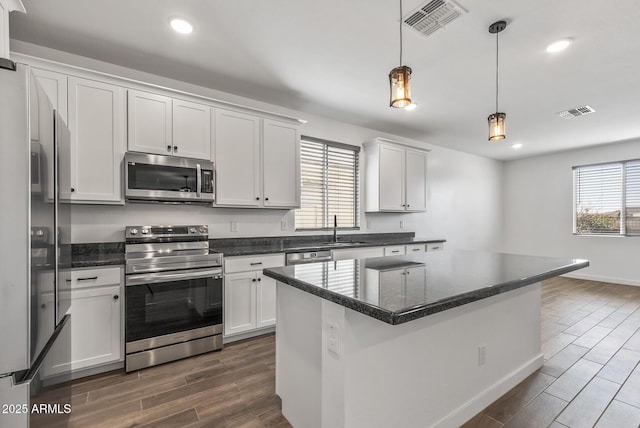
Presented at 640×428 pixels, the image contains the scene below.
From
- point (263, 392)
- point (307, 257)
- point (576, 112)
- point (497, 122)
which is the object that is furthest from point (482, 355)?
point (576, 112)

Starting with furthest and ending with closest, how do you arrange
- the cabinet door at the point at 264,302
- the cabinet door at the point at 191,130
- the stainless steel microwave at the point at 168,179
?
1. the cabinet door at the point at 264,302
2. the cabinet door at the point at 191,130
3. the stainless steel microwave at the point at 168,179

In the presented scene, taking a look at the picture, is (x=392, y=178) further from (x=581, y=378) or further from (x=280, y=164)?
(x=581, y=378)

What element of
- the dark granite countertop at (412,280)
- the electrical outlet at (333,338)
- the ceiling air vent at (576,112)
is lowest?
the electrical outlet at (333,338)

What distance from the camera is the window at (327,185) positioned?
4.12m

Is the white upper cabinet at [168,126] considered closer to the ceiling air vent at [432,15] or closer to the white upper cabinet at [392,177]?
the ceiling air vent at [432,15]

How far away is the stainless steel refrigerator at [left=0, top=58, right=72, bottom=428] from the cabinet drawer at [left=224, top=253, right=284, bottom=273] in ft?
5.23

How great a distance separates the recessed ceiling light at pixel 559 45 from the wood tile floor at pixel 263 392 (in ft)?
8.66

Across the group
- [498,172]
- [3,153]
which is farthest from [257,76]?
[498,172]

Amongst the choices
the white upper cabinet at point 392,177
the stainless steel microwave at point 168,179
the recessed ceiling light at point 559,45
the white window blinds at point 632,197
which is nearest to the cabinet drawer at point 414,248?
the white upper cabinet at point 392,177

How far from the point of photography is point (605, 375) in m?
2.29

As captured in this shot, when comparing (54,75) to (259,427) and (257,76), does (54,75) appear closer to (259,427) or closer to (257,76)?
(257,76)

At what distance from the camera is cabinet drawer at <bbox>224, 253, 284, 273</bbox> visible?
9.34ft

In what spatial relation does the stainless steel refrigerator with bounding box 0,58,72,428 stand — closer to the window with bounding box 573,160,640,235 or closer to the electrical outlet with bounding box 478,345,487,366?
the electrical outlet with bounding box 478,345,487,366

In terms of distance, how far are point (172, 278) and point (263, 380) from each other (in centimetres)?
112
